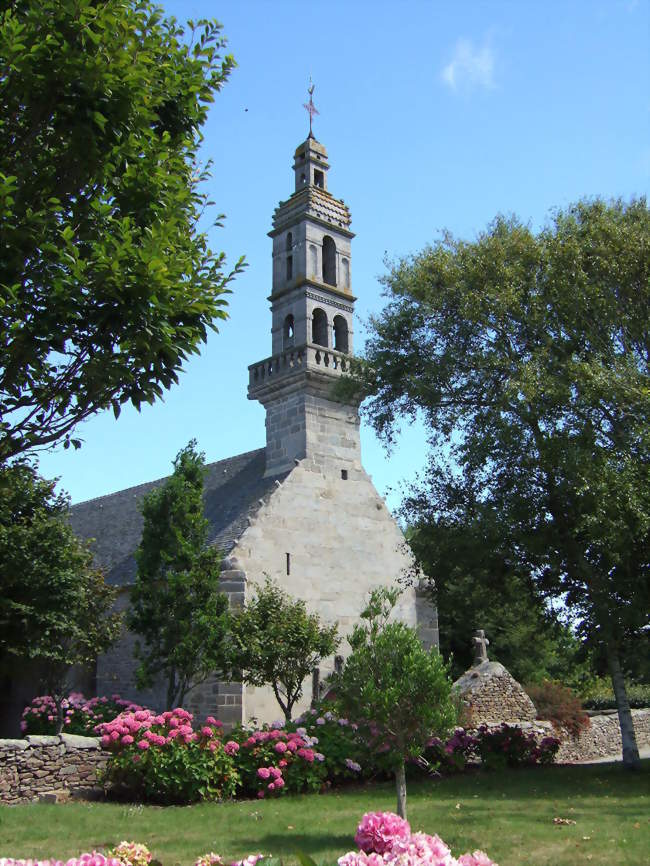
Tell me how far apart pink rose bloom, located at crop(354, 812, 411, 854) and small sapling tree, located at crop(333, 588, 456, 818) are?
468 centimetres

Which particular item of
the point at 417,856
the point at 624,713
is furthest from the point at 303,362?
the point at 417,856

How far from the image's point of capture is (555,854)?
9.15 metres

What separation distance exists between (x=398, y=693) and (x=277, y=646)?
24.3 feet

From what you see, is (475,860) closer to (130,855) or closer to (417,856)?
(417,856)

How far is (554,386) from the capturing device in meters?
16.0

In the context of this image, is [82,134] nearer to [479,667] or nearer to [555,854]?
[555,854]

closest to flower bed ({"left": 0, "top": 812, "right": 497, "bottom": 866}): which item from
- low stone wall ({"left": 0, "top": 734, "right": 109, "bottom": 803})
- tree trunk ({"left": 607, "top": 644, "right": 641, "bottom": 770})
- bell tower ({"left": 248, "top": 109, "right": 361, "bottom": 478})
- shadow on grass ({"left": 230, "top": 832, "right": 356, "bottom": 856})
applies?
shadow on grass ({"left": 230, "top": 832, "right": 356, "bottom": 856})

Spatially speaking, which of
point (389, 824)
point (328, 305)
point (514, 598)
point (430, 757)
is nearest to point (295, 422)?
point (328, 305)

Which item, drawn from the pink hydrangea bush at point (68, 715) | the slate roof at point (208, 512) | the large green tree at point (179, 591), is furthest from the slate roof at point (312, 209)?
the pink hydrangea bush at point (68, 715)

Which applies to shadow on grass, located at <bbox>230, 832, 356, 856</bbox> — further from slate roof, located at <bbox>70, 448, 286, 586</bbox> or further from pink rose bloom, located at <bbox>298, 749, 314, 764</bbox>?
slate roof, located at <bbox>70, 448, 286, 586</bbox>

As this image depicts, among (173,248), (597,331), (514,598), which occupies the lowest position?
(514,598)

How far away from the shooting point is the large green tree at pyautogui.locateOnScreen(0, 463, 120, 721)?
61.1ft

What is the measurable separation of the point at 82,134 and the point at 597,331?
13278 millimetres

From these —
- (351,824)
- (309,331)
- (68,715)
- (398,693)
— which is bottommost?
(351,824)
